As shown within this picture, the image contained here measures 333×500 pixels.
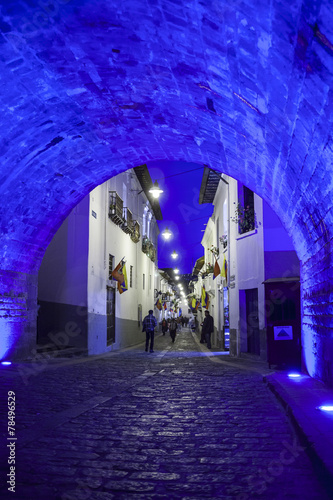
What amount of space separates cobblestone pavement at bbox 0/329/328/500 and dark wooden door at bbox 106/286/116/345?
11.2 metres

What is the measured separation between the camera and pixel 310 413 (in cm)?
586

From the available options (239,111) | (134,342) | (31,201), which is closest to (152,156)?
(31,201)

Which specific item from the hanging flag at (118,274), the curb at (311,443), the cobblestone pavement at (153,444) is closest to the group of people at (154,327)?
the hanging flag at (118,274)

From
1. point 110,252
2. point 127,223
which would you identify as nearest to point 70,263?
point 110,252

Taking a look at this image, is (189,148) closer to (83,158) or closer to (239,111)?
(83,158)

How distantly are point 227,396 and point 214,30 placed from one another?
561 cm

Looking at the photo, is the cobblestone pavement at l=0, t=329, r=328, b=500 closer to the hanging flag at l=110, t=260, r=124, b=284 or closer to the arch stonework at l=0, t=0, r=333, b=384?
the arch stonework at l=0, t=0, r=333, b=384

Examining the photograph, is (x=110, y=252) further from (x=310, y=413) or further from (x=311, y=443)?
(x=311, y=443)

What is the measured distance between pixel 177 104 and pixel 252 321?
9.73m

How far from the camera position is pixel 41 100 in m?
8.42

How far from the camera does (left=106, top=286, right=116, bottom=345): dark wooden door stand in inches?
809

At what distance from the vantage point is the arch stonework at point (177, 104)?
5176 millimetres

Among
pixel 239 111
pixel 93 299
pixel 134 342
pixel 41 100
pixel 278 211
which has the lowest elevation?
pixel 134 342

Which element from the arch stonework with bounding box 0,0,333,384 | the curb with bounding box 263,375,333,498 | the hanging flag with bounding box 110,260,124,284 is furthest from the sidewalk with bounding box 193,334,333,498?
the hanging flag with bounding box 110,260,124,284
